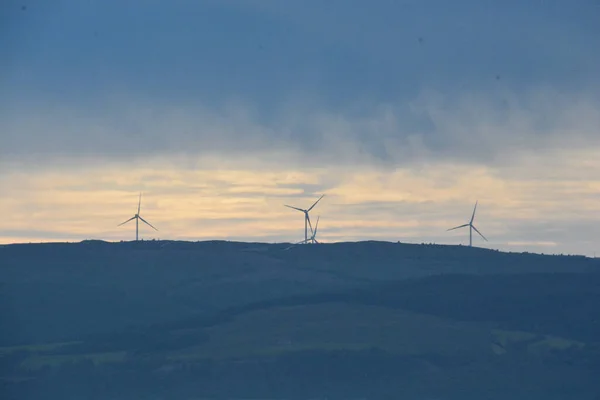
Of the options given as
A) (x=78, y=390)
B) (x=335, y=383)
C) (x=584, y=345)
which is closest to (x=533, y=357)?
(x=584, y=345)

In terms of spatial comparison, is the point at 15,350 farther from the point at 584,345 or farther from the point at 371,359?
the point at 584,345

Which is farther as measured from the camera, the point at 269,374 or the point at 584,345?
the point at 584,345

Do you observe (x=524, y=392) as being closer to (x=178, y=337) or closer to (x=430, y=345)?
(x=430, y=345)

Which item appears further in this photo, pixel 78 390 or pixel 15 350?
pixel 15 350

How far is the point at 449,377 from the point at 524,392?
12.2 meters

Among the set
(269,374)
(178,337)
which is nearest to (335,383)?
(269,374)

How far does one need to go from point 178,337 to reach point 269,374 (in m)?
32.1

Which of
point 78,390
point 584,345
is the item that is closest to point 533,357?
point 584,345

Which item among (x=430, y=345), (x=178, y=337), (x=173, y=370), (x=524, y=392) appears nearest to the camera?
(x=524, y=392)

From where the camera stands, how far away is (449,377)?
16825 cm

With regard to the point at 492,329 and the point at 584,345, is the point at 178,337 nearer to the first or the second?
the point at 492,329

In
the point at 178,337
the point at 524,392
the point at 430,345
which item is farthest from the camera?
the point at 178,337

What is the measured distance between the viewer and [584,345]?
186 metres

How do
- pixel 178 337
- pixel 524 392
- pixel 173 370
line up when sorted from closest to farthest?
pixel 524 392 < pixel 173 370 < pixel 178 337
